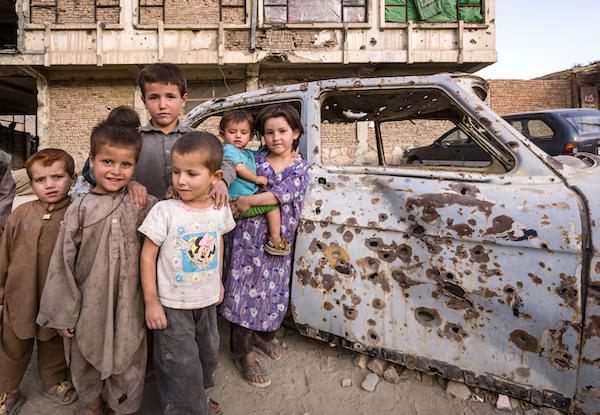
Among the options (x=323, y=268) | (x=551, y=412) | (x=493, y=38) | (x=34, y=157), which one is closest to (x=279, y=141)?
(x=323, y=268)

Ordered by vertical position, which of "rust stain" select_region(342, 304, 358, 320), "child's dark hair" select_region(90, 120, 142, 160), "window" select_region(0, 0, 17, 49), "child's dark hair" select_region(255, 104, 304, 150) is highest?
"window" select_region(0, 0, 17, 49)

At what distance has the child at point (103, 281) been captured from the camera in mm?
1488

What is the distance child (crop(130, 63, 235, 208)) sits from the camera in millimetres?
1862

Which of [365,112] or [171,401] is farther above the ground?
[365,112]

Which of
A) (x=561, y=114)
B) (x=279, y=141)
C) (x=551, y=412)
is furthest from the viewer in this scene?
(x=561, y=114)

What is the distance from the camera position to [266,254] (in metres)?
1.95

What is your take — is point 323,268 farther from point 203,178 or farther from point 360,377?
point 203,178

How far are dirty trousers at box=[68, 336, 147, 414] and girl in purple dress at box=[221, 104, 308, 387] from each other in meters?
0.51

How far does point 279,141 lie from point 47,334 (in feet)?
4.88

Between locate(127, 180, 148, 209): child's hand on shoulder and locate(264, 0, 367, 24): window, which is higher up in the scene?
locate(264, 0, 367, 24): window

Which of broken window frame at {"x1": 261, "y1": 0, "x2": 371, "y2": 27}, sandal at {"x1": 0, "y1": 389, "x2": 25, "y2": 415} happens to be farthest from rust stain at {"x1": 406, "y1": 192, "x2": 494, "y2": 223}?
broken window frame at {"x1": 261, "y1": 0, "x2": 371, "y2": 27}

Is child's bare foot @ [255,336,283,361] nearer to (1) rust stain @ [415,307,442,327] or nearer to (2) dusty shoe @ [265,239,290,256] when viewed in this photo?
(2) dusty shoe @ [265,239,290,256]

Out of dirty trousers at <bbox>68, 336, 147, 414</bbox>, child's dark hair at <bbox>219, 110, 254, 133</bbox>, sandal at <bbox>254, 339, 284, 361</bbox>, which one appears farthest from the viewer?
sandal at <bbox>254, 339, 284, 361</bbox>

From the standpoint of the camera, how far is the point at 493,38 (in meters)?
12.8
